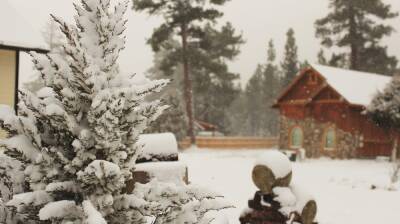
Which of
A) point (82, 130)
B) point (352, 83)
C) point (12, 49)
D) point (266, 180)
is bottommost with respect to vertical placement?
point (266, 180)

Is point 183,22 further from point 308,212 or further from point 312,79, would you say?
point 308,212

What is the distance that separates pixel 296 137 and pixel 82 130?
96.5 ft

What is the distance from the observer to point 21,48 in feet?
33.8

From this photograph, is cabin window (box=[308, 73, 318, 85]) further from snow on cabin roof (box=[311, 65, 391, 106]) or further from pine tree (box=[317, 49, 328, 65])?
pine tree (box=[317, 49, 328, 65])

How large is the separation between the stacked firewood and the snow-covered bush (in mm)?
6208

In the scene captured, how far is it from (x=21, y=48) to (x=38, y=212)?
28.9 ft

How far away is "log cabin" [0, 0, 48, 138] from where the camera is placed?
10.3 m

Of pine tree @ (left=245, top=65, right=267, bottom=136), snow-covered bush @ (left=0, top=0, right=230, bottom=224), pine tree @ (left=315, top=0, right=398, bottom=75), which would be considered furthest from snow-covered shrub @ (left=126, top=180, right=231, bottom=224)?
pine tree @ (left=245, top=65, right=267, bottom=136)

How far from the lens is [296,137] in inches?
1212

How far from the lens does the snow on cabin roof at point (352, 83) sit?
27344mm

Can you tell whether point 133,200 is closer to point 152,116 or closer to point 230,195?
point 152,116

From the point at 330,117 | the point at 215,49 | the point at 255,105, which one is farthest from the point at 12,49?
the point at 255,105

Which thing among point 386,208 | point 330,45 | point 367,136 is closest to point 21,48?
point 386,208

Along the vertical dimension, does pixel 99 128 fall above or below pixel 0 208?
above
